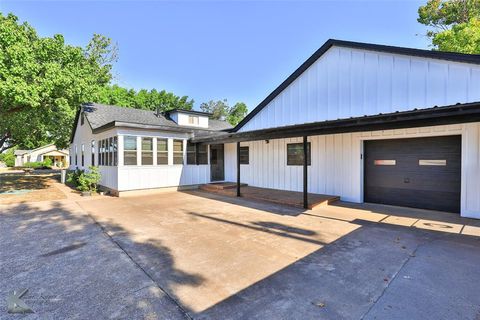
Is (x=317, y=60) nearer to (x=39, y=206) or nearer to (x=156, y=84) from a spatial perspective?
(x=39, y=206)

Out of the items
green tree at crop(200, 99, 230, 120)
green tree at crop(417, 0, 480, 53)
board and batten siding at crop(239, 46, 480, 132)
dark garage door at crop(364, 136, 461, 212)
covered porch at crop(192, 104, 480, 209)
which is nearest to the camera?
covered porch at crop(192, 104, 480, 209)

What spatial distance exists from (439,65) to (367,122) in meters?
2.98

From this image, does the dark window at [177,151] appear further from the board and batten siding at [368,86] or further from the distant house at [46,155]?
the distant house at [46,155]

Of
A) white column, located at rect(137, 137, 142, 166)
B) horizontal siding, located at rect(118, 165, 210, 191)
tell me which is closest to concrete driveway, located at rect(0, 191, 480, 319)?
horizontal siding, located at rect(118, 165, 210, 191)

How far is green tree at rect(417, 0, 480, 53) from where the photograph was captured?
39.9ft

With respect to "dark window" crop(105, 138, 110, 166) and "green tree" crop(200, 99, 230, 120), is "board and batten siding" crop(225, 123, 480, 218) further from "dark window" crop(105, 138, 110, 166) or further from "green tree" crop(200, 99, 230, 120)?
"green tree" crop(200, 99, 230, 120)

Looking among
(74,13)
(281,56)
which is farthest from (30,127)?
(281,56)

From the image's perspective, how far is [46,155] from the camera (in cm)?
4284

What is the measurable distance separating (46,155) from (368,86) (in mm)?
52990

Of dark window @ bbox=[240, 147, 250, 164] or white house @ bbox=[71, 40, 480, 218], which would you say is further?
dark window @ bbox=[240, 147, 250, 164]

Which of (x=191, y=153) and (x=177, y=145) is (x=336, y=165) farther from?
(x=177, y=145)

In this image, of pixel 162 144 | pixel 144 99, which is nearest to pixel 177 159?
pixel 162 144

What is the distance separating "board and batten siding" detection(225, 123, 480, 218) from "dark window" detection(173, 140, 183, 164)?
2712 millimetres

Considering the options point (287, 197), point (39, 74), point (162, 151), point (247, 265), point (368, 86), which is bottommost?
point (247, 265)
